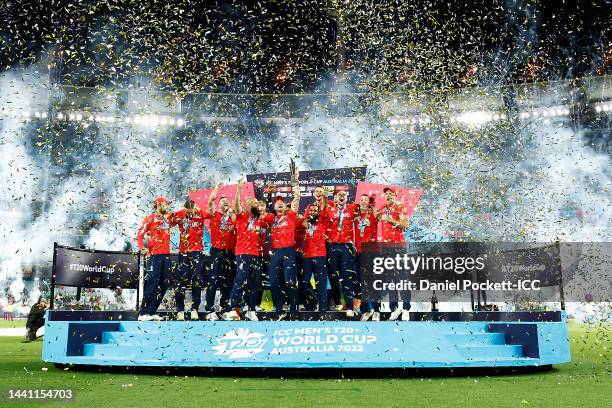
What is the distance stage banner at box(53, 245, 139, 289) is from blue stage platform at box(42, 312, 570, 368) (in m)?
1.07

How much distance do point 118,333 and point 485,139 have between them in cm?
2737

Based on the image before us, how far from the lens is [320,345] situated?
7016 mm

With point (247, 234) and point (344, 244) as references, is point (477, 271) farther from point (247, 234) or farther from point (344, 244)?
point (247, 234)

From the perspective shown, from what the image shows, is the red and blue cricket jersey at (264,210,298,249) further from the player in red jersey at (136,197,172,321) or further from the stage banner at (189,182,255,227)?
the stage banner at (189,182,255,227)

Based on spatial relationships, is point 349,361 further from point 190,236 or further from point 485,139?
point 485,139

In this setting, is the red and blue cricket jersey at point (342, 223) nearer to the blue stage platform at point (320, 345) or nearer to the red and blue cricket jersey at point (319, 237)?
the red and blue cricket jersey at point (319, 237)

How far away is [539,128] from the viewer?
31266 mm

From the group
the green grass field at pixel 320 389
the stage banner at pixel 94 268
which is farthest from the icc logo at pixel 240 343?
the stage banner at pixel 94 268

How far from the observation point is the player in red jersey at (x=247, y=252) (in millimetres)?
8602

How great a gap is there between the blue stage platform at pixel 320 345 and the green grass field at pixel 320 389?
0.71 ft

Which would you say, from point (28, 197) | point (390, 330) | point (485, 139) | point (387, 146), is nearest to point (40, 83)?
point (28, 197)

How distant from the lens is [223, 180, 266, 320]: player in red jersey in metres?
8.60

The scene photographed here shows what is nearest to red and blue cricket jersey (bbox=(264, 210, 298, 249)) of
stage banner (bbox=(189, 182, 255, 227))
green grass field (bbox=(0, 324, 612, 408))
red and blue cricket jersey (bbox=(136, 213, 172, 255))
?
red and blue cricket jersey (bbox=(136, 213, 172, 255))

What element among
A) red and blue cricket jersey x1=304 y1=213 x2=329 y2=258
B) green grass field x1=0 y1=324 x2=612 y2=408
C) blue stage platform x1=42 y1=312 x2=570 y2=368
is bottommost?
green grass field x1=0 y1=324 x2=612 y2=408
